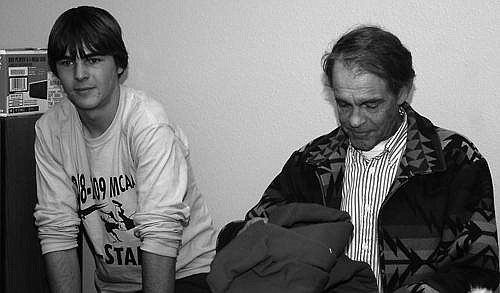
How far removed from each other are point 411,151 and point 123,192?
0.84 m

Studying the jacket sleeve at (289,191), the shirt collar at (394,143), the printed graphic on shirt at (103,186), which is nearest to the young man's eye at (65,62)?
the printed graphic on shirt at (103,186)

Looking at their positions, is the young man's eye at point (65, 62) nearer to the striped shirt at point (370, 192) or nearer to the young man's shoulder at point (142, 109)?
the young man's shoulder at point (142, 109)

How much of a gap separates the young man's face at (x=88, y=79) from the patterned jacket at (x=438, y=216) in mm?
853

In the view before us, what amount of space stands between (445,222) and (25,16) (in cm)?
184

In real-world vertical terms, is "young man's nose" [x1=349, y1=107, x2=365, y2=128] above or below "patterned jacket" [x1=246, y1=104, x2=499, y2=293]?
above

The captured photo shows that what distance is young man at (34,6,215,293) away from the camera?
6.83ft

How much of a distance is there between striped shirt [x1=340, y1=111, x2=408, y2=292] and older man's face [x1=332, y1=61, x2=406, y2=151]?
37 millimetres

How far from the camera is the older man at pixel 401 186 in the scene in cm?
172

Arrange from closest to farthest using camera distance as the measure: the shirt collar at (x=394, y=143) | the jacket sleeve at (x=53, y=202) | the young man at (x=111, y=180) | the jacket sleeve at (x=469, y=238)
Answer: the jacket sleeve at (x=469, y=238)
the shirt collar at (x=394, y=143)
the young man at (x=111, y=180)
the jacket sleeve at (x=53, y=202)

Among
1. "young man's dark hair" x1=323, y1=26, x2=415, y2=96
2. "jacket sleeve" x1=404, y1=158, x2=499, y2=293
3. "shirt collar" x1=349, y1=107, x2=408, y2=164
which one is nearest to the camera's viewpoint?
"jacket sleeve" x1=404, y1=158, x2=499, y2=293

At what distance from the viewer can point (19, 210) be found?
2404mm

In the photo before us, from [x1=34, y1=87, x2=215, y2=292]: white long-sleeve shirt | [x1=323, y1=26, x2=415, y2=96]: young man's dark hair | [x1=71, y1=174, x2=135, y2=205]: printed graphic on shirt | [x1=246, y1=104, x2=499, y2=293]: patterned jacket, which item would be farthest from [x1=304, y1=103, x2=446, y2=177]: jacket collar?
[x1=71, y1=174, x2=135, y2=205]: printed graphic on shirt

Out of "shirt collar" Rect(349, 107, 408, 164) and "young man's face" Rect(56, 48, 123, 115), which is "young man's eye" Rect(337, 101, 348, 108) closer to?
"shirt collar" Rect(349, 107, 408, 164)

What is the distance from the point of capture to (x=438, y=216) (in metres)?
1.79
